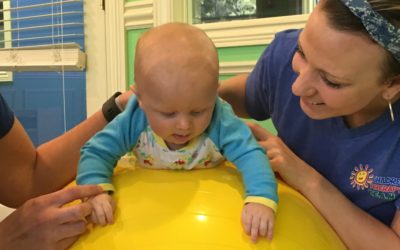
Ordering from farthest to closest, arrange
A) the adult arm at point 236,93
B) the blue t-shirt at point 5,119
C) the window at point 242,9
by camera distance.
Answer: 1. the window at point 242,9
2. the adult arm at point 236,93
3. the blue t-shirt at point 5,119

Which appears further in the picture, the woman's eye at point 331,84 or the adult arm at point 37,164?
the adult arm at point 37,164

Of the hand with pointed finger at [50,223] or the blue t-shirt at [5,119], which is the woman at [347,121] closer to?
the hand with pointed finger at [50,223]

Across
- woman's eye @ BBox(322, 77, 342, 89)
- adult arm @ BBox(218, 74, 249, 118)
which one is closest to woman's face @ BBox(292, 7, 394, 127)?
woman's eye @ BBox(322, 77, 342, 89)

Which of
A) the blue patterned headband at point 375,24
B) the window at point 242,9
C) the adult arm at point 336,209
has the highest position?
the window at point 242,9

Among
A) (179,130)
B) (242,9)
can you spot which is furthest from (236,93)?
(242,9)

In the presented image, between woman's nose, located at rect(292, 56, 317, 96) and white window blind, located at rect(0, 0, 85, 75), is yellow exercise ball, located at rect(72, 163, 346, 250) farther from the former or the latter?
white window blind, located at rect(0, 0, 85, 75)

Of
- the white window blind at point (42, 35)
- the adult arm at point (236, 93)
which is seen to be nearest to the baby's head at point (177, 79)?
the adult arm at point (236, 93)

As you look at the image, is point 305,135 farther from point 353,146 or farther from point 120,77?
point 120,77

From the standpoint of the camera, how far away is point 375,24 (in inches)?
28.2

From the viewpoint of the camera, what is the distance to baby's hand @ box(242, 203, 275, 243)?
0.71 m

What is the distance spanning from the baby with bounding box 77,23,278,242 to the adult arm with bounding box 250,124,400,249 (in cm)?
11

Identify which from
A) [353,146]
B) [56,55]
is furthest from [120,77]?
Result: [353,146]

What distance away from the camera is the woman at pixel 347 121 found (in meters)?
0.75

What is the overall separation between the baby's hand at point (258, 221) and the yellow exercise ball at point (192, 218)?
0.01 m
